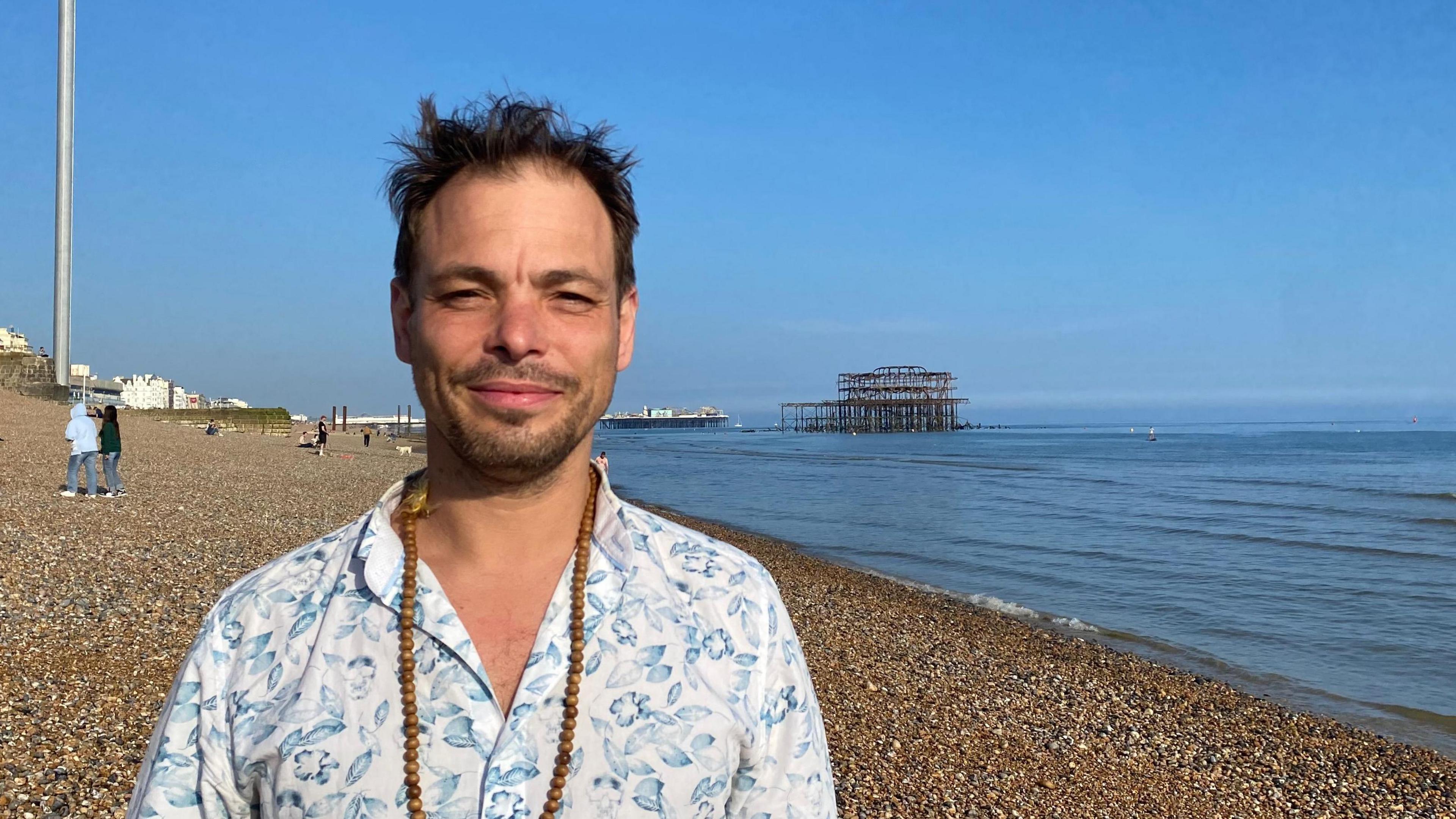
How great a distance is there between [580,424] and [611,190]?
0.36 meters

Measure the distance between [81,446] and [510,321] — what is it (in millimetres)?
14756

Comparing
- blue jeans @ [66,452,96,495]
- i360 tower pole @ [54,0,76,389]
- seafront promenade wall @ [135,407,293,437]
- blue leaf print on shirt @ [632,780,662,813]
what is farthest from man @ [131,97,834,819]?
seafront promenade wall @ [135,407,293,437]

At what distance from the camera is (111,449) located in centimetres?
1403

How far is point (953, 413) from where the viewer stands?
124688 millimetres

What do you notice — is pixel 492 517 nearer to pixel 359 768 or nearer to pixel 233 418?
pixel 359 768

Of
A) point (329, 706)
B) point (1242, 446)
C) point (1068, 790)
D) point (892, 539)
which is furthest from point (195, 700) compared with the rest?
point (1242, 446)

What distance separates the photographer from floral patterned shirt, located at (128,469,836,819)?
1248 millimetres

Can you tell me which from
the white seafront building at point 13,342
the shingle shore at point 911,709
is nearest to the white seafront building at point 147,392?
the white seafront building at point 13,342

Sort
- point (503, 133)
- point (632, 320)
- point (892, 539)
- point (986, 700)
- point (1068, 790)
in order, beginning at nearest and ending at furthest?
point (503, 133) < point (632, 320) < point (1068, 790) < point (986, 700) < point (892, 539)

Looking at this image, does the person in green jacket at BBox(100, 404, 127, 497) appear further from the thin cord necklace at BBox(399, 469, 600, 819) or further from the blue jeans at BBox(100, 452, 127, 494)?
the thin cord necklace at BBox(399, 469, 600, 819)

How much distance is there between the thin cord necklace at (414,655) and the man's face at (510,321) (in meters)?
0.12

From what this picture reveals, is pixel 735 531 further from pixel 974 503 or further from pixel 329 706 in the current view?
pixel 329 706

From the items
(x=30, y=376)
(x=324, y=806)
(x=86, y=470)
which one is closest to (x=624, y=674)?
(x=324, y=806)

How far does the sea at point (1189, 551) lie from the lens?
9453 mm
